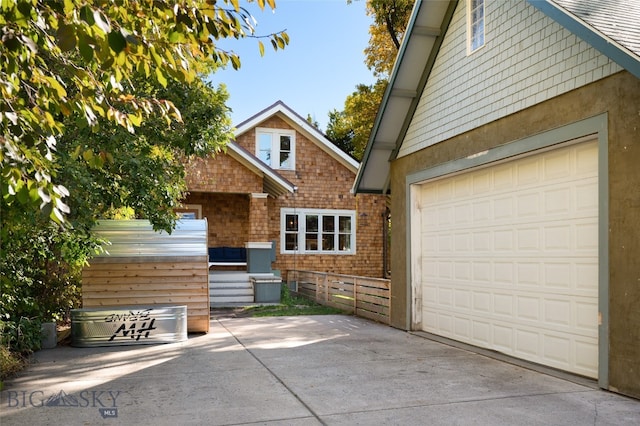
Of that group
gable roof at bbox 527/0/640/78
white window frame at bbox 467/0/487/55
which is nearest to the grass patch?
white window frame at bbox 467/0/487/55

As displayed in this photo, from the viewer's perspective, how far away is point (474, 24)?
868 cm

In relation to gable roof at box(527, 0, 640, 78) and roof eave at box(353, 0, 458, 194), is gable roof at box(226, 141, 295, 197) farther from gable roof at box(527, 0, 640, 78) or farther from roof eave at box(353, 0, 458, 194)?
gable roof at box(527, 0, 640, 78)

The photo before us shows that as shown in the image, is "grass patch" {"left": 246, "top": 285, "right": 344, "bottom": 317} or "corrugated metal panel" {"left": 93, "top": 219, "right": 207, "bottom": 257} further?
"grass patch" {"left": 246, "top": 285, "right": 344, "bottom": 317}

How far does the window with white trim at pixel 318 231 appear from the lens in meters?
18.6

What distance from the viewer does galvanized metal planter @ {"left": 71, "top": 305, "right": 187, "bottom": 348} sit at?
8562 millimetres

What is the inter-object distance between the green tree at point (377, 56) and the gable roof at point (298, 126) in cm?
142

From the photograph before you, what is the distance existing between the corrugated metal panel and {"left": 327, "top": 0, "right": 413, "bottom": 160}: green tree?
38.1 feet

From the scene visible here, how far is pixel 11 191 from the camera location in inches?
99.1

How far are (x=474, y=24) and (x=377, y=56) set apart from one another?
1304 centimetres

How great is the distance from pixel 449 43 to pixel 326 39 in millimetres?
Result: 10930

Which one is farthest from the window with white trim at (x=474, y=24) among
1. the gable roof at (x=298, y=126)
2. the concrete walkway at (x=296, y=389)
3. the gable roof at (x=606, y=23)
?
the gable roof at (x=298, y=126)

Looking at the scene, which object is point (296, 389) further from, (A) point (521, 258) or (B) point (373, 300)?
(B) point (373, 300)

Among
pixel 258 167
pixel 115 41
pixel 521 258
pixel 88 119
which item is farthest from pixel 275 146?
pixel 115 41

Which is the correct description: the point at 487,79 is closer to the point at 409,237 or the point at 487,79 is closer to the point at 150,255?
the point at 409,237
